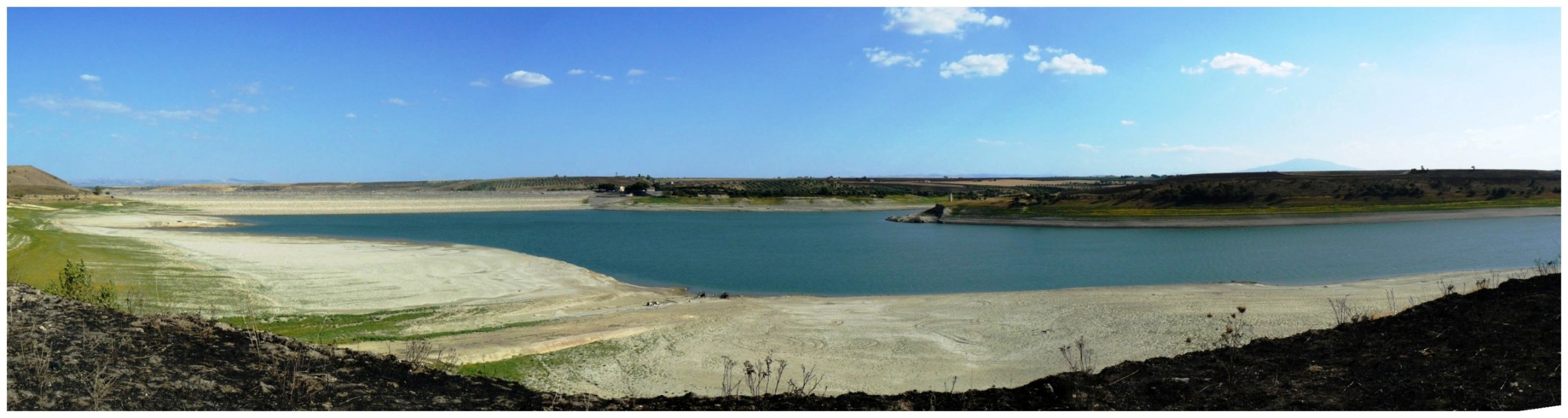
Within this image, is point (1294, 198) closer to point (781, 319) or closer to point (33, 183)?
point (781, 319)

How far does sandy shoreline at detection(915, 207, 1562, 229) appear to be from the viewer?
162 feet

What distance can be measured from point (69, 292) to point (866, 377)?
12.0 m

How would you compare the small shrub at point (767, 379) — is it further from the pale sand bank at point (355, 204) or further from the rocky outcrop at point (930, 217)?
the pale sand bank at point (355, 204)

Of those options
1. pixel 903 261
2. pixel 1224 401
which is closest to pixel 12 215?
pixel 903 261

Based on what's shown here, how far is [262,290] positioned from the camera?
755 inches

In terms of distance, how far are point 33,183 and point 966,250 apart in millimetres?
103042

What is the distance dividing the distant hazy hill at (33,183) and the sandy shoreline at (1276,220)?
87.3 meters

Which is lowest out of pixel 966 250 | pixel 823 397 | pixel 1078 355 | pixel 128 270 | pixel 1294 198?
pixel 966 250

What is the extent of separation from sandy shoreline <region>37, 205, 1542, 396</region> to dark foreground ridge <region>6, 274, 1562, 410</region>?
2.79 m

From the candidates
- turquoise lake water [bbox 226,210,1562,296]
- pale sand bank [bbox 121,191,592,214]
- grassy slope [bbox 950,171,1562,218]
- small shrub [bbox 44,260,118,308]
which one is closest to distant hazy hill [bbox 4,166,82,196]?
pale sand bank [bbox 121,191,592,214]

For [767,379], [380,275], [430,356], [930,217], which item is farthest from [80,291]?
[930,217]

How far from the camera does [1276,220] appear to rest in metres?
49.9

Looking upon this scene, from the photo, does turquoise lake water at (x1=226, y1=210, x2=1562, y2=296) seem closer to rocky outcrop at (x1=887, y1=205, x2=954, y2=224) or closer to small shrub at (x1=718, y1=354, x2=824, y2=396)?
rocky outcrop at (x1=887, y1=205, x2=954, y2=224)

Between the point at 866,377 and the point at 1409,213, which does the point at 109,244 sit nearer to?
the point at 866,377
